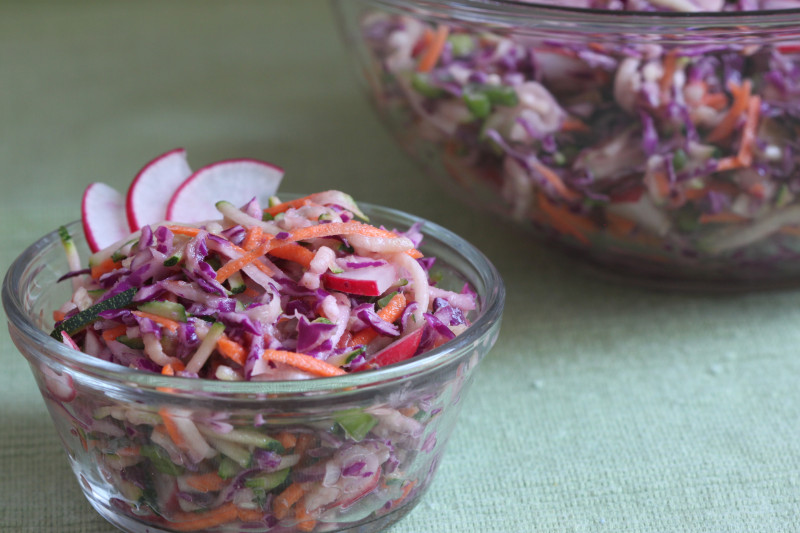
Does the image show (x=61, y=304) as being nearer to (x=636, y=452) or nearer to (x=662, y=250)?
(x=636, y=452)

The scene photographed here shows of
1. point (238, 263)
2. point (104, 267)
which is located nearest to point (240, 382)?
point (238, 263)

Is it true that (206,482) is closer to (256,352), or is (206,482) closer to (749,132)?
(256,352)

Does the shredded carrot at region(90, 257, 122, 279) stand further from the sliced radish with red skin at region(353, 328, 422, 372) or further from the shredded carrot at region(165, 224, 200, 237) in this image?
the sliced radish with red skin at region(353, 328, 422, 372)

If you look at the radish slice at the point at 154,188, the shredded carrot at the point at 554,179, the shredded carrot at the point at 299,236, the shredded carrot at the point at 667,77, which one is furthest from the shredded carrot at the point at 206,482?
the shredded carrot at the point at 667,77

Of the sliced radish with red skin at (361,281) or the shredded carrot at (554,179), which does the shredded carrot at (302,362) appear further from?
the shredded carrot at (554,179)

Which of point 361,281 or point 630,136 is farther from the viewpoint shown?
point 630,136

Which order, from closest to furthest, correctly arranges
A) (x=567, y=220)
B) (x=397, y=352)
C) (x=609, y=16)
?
(x=397, y=352), (x=609, y=16), (x=567, y=220)

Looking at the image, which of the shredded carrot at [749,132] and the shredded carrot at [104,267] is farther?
the shredded carrot at [749,132]
